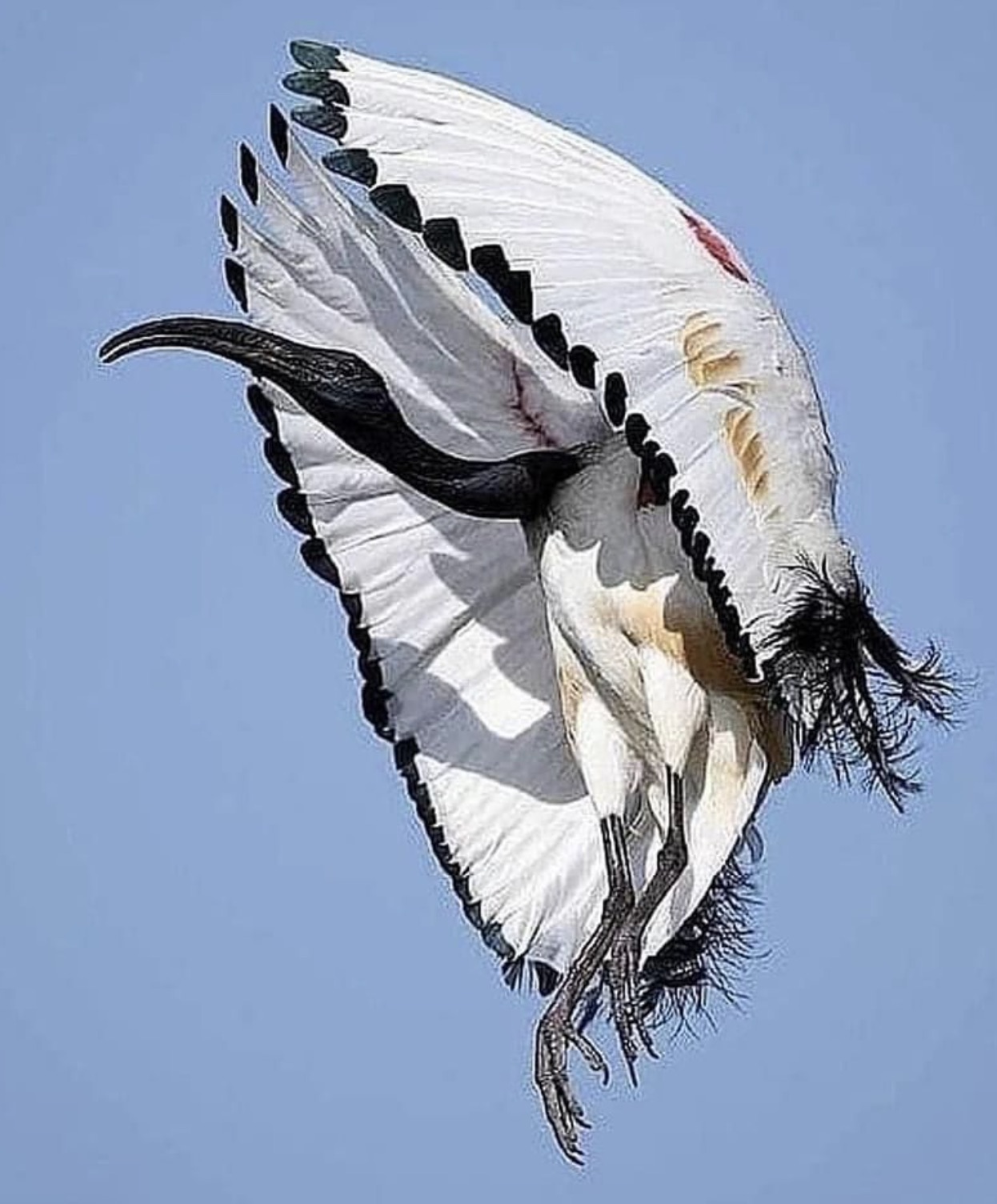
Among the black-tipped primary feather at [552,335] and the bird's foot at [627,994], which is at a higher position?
the black-tipped primary feather at [552,335]

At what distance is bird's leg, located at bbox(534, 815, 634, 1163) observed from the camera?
1437 millimetres

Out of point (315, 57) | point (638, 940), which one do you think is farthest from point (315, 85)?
point (638, 940)

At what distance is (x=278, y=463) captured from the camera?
160cm

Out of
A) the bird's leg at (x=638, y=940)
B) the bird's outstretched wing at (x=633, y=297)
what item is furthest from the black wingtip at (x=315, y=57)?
the bird's leg at (x=638, y=940)

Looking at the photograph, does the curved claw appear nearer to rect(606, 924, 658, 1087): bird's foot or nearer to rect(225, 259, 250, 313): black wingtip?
rect(606, 924, 658, 1087): bird's foot

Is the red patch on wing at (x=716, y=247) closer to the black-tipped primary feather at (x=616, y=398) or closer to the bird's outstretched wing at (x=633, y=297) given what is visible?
the bird's outstretched wing at (x=633, y=297)

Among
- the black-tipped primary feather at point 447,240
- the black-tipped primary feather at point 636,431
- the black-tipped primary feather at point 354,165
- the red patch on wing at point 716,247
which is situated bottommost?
the black-tipped primary feather at point 636,431

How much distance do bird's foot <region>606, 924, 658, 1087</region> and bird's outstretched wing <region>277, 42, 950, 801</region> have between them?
138 millimetres

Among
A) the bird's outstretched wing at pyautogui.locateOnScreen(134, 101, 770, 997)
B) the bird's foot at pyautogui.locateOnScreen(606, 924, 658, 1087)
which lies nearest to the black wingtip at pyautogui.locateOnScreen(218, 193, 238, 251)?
the bird's outstretched wing at pyautogui.locateOnScreen(134, 101, 770, 997)

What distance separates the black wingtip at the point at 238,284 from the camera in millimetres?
1548

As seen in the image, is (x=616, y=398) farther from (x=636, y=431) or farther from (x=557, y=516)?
(x=557, y=516)

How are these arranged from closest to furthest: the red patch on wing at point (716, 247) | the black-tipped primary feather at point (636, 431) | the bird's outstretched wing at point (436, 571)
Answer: the black-tipped primary feather at point (636, 431), the red patch on wing at point (716, 247), the bird's outstretched wing at point (436, 571)

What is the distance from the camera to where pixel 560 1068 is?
1.45 metres

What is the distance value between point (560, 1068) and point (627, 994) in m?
0.05
